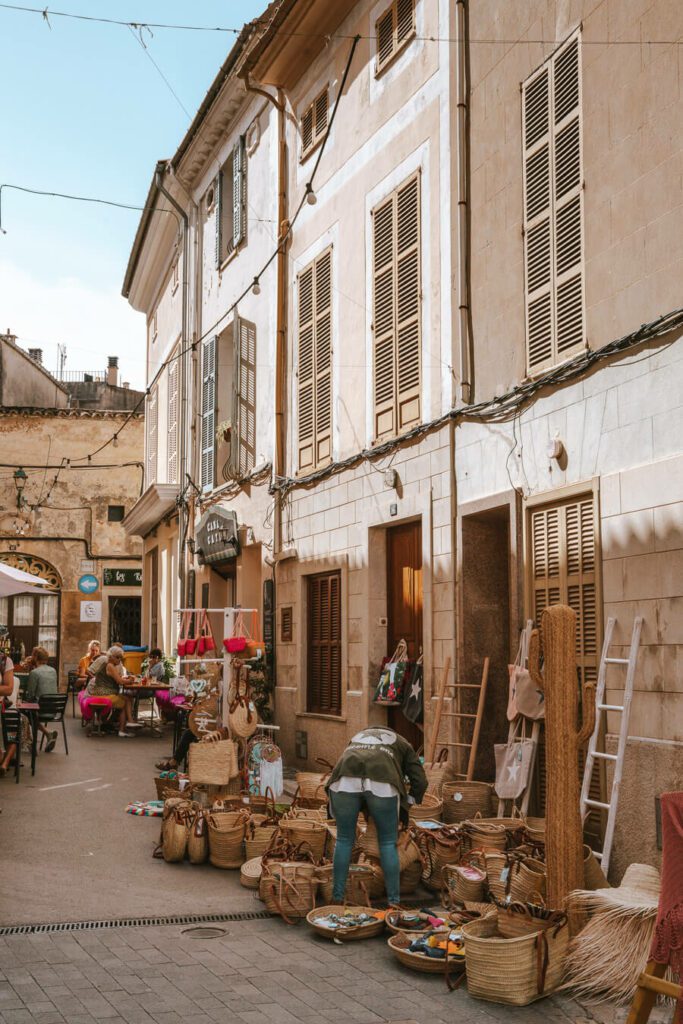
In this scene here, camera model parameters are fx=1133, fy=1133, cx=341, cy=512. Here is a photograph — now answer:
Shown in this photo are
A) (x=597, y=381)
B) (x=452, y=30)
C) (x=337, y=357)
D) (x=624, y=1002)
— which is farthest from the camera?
(x=337, y=357)

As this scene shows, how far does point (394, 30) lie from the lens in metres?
11.9

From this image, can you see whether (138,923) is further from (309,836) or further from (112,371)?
(112,371)

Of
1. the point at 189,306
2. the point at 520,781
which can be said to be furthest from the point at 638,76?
the point at 189,306

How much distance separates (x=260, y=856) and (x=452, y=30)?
24.6 ft

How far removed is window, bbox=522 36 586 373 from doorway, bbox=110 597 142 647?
79.9 feet

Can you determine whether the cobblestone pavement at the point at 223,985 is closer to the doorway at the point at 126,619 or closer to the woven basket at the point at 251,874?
the woven basket at the point at 251,874

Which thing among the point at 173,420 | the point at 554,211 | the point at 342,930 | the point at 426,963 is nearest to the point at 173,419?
the point at 173,420

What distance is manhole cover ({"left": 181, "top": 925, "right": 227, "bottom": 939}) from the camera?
6.84m

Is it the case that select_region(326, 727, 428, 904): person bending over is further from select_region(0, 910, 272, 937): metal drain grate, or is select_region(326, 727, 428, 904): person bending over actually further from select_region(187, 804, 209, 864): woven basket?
select_region(187, 804, 209, 864): woven basket

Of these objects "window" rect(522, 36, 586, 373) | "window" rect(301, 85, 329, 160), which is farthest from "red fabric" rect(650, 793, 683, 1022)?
"window" rect(301, 85, 329, 160)

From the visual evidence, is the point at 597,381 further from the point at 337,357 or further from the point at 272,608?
the point at 272,608

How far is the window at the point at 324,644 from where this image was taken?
13.0 meters

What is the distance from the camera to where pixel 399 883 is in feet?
24.6

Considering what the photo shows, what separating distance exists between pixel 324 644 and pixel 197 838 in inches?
184
